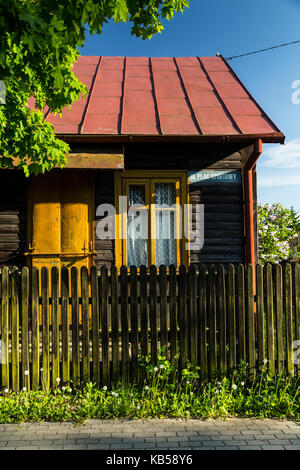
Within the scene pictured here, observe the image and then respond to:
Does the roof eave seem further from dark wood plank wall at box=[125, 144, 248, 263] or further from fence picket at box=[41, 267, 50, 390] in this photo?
fence picket at box=[41, 267, 50, 390]

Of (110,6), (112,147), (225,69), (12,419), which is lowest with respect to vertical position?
(12,419)

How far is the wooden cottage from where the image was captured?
654 cm

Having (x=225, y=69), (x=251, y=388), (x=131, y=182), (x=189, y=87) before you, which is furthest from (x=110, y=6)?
(x=225, y=69)

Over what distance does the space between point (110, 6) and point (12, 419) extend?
4095 millimetres

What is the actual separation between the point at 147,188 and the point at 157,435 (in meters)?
4.68

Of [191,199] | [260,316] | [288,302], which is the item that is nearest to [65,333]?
[260,316]

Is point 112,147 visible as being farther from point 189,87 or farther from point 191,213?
point 189,87

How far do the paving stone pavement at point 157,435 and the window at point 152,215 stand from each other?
12.3 ft

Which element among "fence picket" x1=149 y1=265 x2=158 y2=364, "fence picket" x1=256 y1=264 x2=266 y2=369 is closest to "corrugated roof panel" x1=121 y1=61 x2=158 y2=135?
"fence picket" x1=149 y1=265 x2=158 y2=364

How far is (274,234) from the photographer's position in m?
12.6

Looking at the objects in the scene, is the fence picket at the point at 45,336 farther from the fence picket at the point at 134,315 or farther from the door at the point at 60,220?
the door at the point at 60,220

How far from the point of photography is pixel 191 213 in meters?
7.08

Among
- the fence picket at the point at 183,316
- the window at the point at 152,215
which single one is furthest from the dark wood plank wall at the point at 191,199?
the fence picket at the point at 183,316

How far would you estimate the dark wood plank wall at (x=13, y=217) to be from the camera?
6.88m
